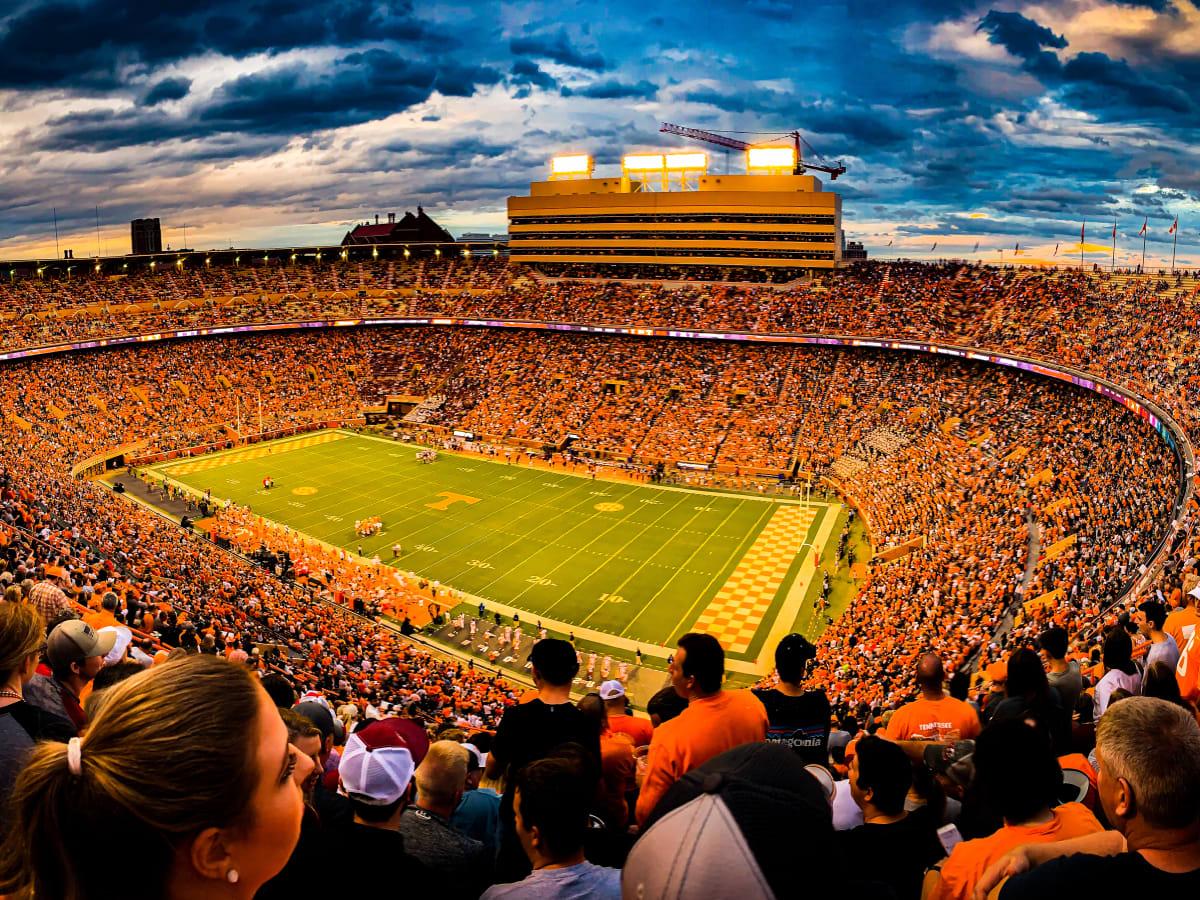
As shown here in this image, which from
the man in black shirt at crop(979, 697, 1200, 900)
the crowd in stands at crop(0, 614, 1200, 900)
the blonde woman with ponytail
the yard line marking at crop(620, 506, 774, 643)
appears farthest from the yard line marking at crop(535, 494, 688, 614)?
the blonde woman with ponytail

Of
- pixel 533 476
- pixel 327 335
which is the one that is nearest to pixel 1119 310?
pixel 533 476

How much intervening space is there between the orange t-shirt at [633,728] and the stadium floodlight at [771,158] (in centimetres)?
6601

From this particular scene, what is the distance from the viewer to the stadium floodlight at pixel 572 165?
7619 cm

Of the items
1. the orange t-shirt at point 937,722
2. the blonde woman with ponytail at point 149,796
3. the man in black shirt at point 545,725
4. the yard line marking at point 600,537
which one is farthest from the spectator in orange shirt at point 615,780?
the yard line marking at point 600,537

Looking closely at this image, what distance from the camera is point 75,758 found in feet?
6.40

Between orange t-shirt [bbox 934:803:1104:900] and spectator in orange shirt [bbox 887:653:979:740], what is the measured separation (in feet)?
10.3

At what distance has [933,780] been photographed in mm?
5242

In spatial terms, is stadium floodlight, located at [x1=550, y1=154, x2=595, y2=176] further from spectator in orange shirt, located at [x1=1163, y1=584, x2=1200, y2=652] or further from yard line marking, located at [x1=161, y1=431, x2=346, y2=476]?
spectator in orange shirt, located at [x1=1163, y1=584, x2=1200, y2=652]

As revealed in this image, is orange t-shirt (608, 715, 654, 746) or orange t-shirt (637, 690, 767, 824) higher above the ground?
orange t-shirt (637, 690, 767, 824)

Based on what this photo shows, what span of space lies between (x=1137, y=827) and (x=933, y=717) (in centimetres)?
427

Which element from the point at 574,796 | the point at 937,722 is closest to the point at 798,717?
the point at 937,722

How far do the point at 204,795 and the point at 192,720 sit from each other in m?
0.18

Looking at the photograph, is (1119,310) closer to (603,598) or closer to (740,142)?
(603,598)

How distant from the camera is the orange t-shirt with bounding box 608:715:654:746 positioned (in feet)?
25.2
